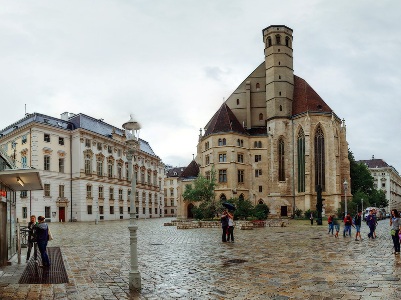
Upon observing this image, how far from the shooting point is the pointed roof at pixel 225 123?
67.4 metres

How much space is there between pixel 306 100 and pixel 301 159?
10104mm

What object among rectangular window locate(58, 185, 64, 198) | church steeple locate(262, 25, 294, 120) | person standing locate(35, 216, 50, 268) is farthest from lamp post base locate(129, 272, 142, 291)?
church steeple locate(262, 25, 294, 120)

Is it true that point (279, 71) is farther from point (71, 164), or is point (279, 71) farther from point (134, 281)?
point (134, 281)

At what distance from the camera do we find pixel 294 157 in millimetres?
64812

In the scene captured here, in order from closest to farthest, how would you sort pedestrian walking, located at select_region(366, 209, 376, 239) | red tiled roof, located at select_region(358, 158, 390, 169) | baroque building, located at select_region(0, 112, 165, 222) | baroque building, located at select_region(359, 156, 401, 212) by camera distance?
pedestrian walking, located at select_region(366, 209, 376, 239)
baroque building, located at select_region(0, 112, 165, 222)
baroque building, located at select_region(359, 156, 401, 212)
red tiled roof, located at select_region(358, 158, 390, 169)

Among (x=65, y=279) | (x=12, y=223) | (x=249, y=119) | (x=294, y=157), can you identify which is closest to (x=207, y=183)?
(x=294, y=157)

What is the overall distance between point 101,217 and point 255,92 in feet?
111

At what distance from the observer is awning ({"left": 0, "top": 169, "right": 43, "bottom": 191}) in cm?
1265

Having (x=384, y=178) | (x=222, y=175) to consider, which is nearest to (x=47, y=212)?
(x=222, y=175)

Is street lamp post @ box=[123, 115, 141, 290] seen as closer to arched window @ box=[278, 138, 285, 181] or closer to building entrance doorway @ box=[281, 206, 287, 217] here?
building entrance doorway @ box=[281, 206, 287, 217]

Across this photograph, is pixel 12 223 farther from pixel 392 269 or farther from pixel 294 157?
pixel 294 157

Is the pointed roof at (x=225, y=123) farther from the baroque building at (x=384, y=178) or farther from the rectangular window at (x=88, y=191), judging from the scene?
A: the baroque building at (x=384, y=178)

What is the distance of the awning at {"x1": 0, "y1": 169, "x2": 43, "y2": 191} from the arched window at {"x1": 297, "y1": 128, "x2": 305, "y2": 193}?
51847mm

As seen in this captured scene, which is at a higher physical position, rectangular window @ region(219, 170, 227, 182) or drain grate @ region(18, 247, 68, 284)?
rectangular window @ region(219, 170, 227, 182)
